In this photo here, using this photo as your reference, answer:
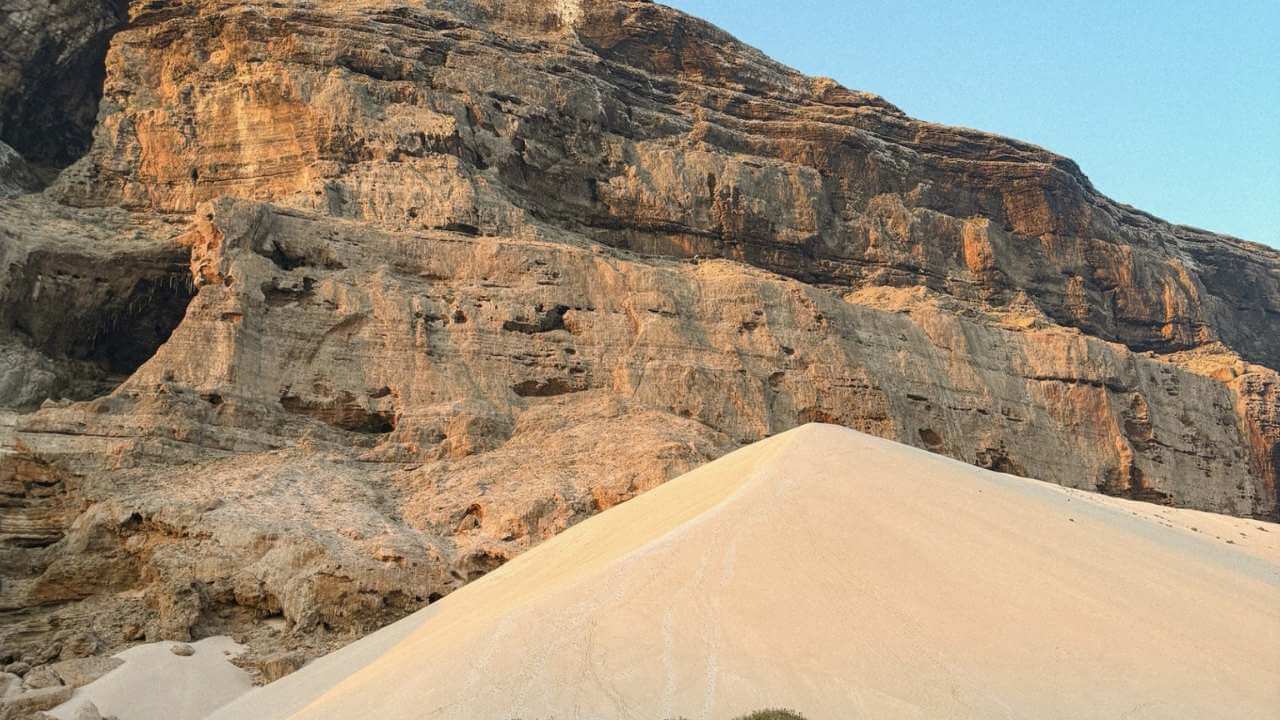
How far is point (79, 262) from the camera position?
28734 mm

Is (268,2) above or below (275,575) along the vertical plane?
above

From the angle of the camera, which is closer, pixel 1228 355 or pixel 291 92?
pixel 291 92

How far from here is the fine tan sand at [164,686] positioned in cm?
1520

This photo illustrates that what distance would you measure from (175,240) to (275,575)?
13232mm

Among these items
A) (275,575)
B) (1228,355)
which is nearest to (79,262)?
(275,575)

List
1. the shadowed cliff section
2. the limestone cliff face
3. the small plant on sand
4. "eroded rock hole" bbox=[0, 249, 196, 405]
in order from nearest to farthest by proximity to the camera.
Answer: the small plant on sand
the limestone cliff face
"eroded rock hole" bbox=[0, 249, 196, 405]
the shadowed cliff section

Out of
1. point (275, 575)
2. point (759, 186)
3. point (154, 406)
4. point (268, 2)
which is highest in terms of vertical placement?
point (268, 2)

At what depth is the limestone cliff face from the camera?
20469mm

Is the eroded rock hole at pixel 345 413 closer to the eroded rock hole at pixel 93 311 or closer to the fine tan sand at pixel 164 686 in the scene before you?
the eroded rock hole at pixel 93 311

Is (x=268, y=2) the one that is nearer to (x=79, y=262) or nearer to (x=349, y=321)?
(x=79, y=262)

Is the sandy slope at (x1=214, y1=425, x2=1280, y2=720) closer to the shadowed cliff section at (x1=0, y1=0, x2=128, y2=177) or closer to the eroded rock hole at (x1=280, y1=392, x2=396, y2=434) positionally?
the eroded rock hole at (x1=280, y1=392, x2=396, y2=434)

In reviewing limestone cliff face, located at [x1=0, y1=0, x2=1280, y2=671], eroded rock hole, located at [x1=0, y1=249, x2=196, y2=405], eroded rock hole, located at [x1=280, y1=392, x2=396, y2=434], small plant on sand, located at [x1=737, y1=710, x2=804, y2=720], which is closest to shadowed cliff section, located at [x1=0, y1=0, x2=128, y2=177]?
limestone cliff face, located at [x1=0, y1=0, x2=1280, y2=671]

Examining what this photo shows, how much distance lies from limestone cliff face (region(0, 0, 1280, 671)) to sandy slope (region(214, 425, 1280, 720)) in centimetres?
493

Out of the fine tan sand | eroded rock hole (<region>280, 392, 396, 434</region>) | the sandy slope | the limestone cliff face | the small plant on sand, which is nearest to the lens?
the small plant on sand
